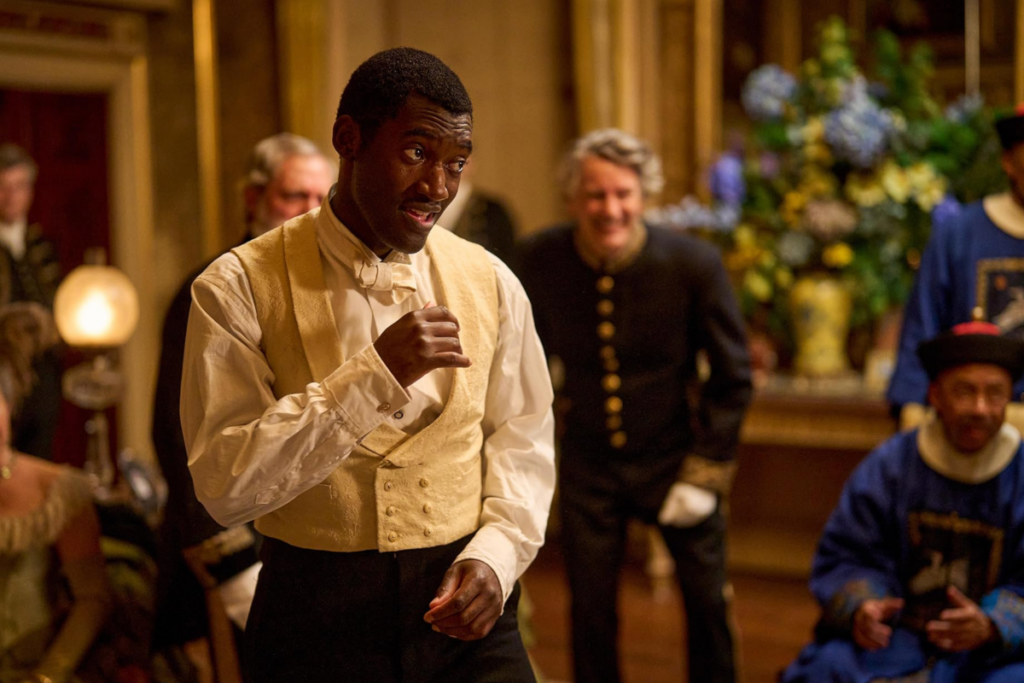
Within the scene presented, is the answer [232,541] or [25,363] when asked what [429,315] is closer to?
[232,541]

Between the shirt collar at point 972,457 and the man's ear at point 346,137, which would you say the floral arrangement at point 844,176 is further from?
the man's ear at point 346,137

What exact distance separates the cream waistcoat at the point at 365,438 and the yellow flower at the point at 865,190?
3087mm

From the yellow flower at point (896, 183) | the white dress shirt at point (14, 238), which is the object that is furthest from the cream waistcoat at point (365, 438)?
the yellow flower at point (896, 183)

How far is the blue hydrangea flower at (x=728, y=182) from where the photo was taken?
461 centimetres

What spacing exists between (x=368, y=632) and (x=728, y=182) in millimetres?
3435

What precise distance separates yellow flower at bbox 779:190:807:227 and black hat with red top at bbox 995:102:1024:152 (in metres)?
1.66

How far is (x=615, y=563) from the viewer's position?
2918mm

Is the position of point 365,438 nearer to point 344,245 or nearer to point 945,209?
point 344,245

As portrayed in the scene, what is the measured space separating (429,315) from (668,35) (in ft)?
12.8

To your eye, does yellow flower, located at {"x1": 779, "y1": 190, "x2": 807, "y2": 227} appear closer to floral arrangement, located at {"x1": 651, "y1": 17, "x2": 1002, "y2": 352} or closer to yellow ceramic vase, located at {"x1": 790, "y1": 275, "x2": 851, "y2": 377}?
floral arrangement, located at {"x1": 651, "y1": 17, "x2": 1002, "y2": 352}

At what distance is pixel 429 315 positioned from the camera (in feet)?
4.44

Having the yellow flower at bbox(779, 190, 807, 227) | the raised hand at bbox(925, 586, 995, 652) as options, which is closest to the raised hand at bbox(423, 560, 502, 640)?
the raised hand at bbox(925, 586, 995, 652)

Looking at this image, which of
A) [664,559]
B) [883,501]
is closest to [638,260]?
[883,501]

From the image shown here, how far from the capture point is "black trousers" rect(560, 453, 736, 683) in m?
2.84
